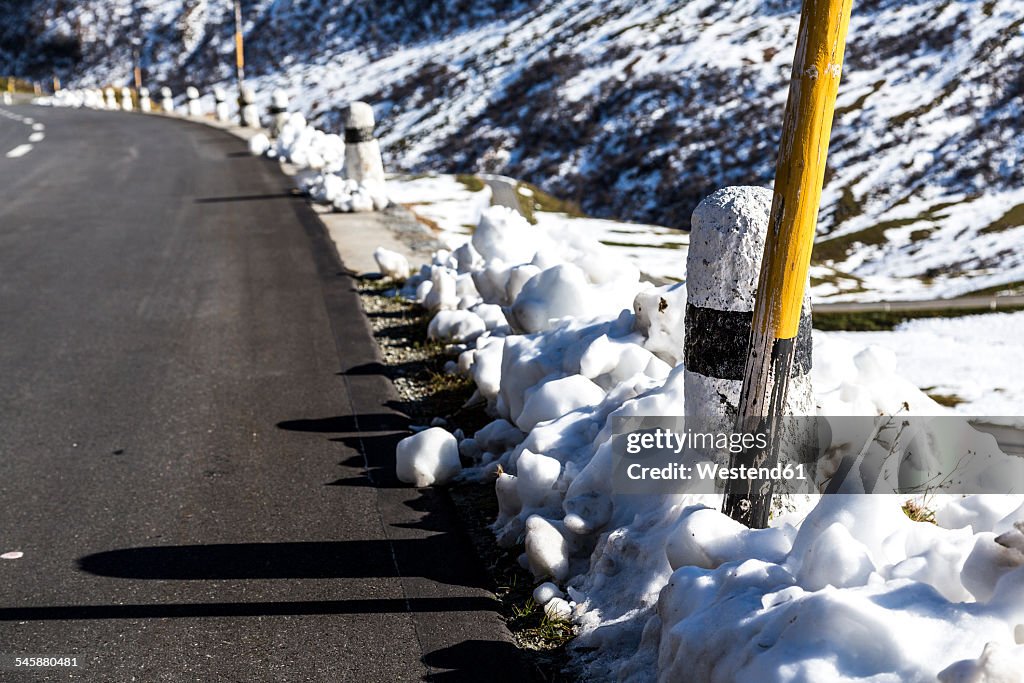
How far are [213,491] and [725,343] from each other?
2435 mm

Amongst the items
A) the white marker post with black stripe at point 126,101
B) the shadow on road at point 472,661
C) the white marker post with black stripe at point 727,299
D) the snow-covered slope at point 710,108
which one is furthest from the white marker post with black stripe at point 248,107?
the shadow on road at point 472,661

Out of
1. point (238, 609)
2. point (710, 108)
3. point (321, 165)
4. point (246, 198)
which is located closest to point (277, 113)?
point (321, 165)

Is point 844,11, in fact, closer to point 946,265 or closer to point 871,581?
point 871,581

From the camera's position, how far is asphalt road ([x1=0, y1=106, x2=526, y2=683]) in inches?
136

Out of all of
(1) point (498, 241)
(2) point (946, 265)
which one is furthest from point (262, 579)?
(2) point (946, 265)

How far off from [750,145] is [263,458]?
36.9 metres

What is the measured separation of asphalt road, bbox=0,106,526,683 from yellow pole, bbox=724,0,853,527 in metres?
1.04

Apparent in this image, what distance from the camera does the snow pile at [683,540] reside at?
2.57 meters

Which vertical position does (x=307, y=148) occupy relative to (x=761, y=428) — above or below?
below

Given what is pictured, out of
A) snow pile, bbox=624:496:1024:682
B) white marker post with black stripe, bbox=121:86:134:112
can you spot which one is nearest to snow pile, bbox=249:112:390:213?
snow pile, bbox=624:496:1024:682

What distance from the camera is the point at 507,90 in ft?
165

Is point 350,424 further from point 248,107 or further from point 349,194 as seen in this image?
point 248,107

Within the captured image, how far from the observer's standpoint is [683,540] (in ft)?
10.8

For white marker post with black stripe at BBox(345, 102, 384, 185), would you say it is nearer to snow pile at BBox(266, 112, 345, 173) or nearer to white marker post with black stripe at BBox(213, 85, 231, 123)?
snow pile at BBox(266, 112, 345, 173)
